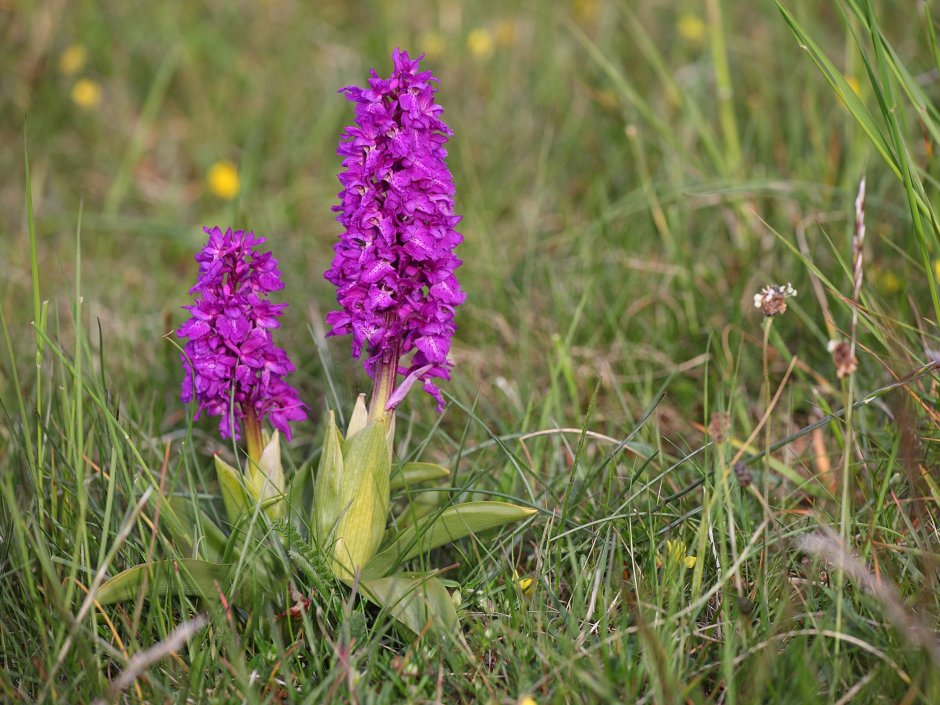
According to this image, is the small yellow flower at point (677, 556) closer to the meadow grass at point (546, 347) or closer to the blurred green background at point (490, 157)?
the meadow grass at point (546, 347)

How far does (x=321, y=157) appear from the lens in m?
5.04

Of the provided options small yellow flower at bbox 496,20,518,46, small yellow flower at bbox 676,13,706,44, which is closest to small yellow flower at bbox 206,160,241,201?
small yellow flower at bbox 496,20,518,46

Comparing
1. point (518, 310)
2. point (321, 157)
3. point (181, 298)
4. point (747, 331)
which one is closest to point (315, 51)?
point (321, 157)

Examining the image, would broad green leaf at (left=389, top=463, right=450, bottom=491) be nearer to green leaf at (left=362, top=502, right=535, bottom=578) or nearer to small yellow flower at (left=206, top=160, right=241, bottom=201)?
green leaf at (left=362, top=502, right=535, bottom=578)

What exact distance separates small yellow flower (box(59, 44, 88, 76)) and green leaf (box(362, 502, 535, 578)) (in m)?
4.20

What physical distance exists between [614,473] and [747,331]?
114 centimetres

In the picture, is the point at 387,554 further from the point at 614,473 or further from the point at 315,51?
the point at 315,51

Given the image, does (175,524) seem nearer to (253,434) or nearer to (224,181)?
(253,434)

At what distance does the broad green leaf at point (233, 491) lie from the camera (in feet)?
7.00

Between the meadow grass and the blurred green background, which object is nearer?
the meadow grass

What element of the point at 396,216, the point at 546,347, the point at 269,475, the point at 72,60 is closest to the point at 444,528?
the point at 269,475

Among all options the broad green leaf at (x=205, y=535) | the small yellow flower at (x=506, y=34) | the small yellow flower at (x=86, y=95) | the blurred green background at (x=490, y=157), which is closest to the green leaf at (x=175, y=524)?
the broad green leaf at (x=205, y=535)

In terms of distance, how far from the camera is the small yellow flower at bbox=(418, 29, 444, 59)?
5.38 metres

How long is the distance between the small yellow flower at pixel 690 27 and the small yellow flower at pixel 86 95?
3124 mm
